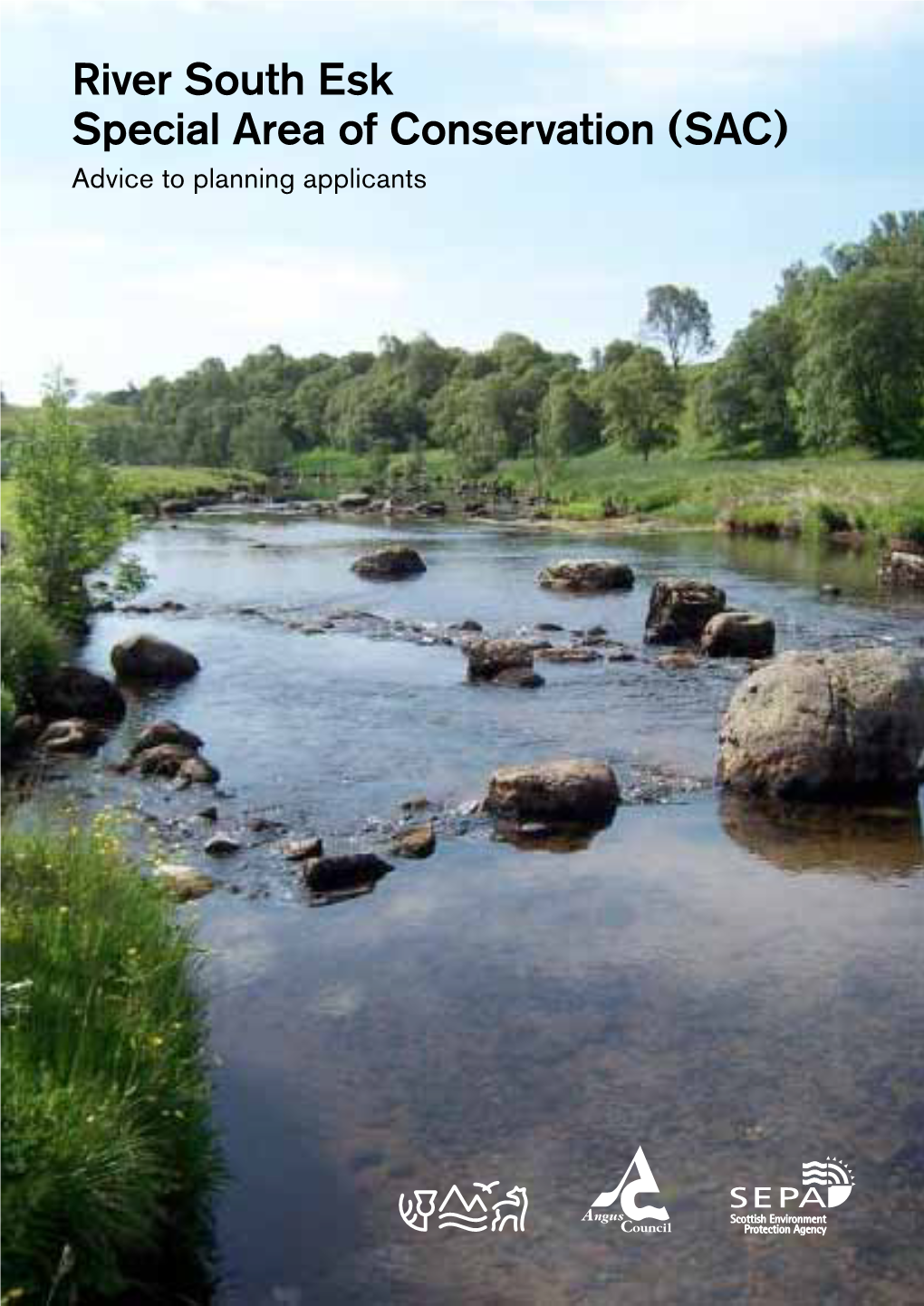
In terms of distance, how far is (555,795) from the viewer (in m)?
21.4

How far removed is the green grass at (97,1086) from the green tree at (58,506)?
24786 mm

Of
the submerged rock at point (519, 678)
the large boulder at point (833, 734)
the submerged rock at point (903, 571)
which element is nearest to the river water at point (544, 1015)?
the large boulder at point (833, 734)

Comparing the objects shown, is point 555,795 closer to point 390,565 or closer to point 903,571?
point 903,571

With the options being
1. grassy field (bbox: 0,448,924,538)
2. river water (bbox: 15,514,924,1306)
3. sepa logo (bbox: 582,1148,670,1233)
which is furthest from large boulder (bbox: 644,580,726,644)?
sepa logo (bbox: 582,1148,670,1233)

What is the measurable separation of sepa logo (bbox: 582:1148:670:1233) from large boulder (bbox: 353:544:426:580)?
150ft

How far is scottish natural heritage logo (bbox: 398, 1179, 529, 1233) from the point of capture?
10688 millimetres

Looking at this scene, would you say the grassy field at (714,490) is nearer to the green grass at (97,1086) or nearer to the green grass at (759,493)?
the green grass at (759,493)

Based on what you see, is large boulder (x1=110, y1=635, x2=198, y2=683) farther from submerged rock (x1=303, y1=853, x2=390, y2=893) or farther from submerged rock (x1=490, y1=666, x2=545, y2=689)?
submerged rock (x1=303, y1=853, x2=390, y2=893)

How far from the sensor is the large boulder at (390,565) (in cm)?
5659

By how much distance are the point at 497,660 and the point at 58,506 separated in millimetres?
12871

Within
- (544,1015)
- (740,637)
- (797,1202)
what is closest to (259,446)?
(740,637)

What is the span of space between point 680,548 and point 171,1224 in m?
58.9

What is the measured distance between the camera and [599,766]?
73.2ft

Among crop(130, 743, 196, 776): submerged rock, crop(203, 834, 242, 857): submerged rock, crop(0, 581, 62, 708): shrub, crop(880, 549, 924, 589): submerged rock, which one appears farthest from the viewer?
crop(880, 549, 924, 589): submerged rock
